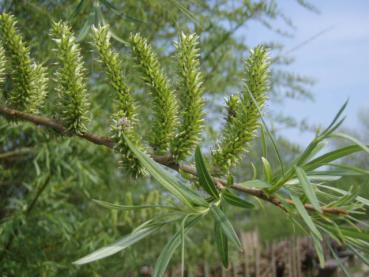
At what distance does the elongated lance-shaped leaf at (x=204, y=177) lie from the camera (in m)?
0.70

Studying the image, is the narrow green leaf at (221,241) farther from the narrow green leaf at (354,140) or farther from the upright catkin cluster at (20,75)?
the upright catkin cluster at (20,75)

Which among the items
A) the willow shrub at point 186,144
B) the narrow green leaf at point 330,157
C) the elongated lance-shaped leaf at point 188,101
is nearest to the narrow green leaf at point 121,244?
the willow shrub at point 186,144

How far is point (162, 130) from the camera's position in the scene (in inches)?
31.5

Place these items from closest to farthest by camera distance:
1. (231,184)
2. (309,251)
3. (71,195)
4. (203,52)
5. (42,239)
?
1. (231,184)
2. (42,239)
3. (203,52)
4. (71,195)
5. (309,251)

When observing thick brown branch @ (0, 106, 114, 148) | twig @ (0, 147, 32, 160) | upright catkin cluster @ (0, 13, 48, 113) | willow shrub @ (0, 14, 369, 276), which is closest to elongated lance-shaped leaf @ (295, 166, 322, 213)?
willow shrub @ (0, 14, 369, 276)

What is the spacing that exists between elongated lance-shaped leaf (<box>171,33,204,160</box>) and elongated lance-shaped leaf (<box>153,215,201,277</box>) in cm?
9

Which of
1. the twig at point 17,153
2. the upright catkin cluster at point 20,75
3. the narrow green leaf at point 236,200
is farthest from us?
the twig at point 17,153

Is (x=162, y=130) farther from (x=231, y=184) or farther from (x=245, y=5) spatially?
(x=245, y=5)

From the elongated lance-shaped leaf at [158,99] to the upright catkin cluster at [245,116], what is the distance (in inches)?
2.8

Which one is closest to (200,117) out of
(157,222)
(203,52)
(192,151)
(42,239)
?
(192,151)

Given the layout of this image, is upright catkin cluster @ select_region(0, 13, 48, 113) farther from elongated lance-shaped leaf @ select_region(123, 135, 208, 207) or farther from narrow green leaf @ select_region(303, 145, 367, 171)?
narrow green leaf @ select_region(303, 145, 367, 171)

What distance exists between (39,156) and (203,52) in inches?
30.2

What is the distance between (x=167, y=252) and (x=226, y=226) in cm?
8

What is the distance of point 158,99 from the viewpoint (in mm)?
816
